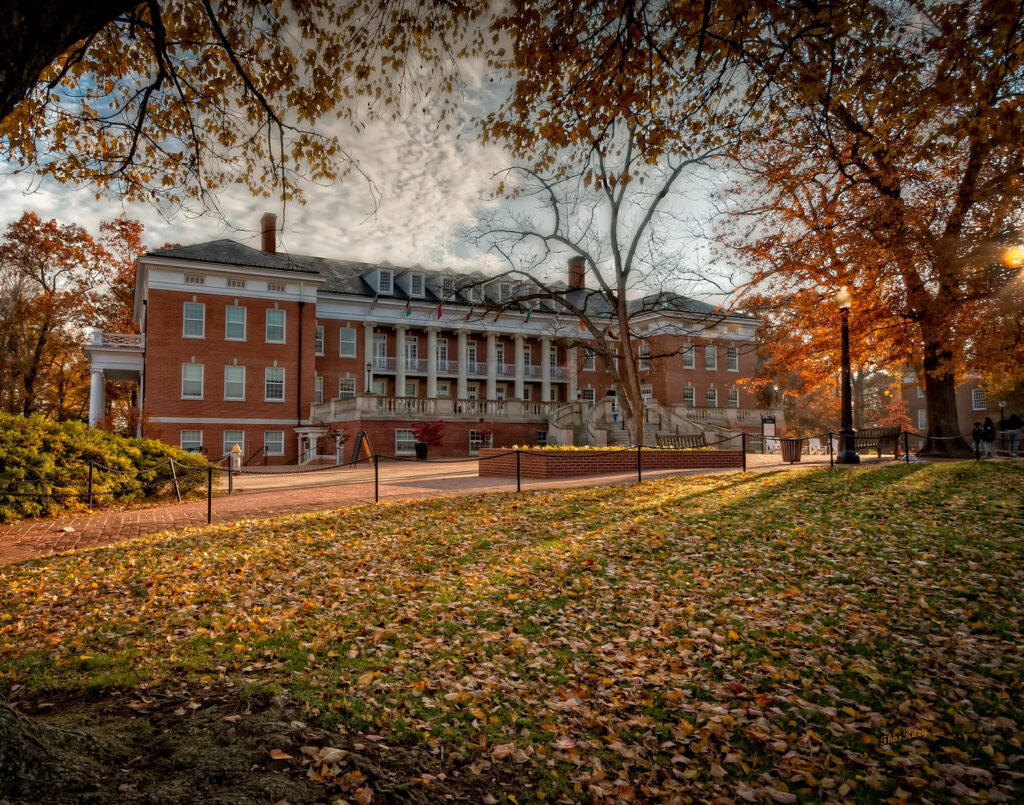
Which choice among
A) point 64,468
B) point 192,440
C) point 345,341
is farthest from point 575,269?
point 64,468

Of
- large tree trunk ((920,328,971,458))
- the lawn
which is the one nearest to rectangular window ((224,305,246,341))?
the lawn

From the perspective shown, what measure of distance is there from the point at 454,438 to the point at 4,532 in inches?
897

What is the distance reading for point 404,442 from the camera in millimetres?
30547

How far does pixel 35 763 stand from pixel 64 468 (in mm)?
10457

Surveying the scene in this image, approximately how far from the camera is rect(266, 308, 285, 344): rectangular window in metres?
32.8

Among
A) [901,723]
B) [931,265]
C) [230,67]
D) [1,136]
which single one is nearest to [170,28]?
[230,67]

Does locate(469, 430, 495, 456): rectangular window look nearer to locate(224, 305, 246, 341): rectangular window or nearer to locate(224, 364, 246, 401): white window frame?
locate(224, 364, 246, 401): white window frame

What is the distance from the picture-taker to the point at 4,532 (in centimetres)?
931

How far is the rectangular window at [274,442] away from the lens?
105 ft

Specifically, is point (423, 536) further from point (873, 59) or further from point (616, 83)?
point (873, 59)

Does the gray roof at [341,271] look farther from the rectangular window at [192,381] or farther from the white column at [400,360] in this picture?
the rectangular window at [192,381]

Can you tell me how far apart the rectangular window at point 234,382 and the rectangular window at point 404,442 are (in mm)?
8443

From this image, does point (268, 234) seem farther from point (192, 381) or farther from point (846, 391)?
point (846, 391)

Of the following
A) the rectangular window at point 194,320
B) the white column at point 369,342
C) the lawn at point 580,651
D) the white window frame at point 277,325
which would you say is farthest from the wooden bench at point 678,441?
the rectangular window at point 194,320
